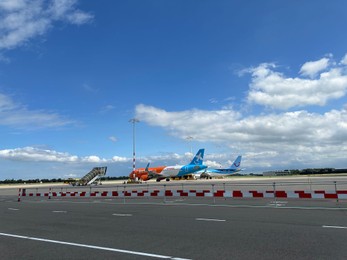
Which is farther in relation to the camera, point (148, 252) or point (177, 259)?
point (148, 252)

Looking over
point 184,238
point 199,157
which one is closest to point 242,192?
point 184,238

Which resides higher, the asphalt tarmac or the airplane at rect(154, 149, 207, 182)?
the airplane at rect(154, 149, 207, 182)

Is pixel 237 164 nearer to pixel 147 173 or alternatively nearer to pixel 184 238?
pixel 147 173

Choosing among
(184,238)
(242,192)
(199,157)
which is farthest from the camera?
(199,157)

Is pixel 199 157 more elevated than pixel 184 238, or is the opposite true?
pixel 199 157

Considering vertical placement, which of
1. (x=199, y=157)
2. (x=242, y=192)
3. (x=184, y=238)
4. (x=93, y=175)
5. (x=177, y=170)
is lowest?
(x=184, y=238)

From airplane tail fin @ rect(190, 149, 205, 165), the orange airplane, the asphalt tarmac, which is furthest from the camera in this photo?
airplane tail fin @ rect(190, 149, 205, 165)

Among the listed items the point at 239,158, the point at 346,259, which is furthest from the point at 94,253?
the point at 239,158

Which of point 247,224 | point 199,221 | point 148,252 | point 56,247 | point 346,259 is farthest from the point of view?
point 199,221

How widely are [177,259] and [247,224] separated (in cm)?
546

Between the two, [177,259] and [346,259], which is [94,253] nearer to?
[177,259]

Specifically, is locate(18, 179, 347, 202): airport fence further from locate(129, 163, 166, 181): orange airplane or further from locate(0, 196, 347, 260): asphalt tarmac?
locate(129, 163, 166, 181): orange airplane

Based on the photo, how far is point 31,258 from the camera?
25.4 ft

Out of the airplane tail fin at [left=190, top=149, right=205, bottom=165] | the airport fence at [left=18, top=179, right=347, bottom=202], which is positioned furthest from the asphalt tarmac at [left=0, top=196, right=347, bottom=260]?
the airplane tail fin at [left=190, top=149, right=205, bottom=165]
